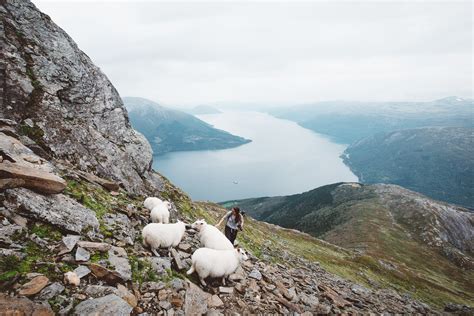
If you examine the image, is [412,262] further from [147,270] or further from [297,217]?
[147,270]

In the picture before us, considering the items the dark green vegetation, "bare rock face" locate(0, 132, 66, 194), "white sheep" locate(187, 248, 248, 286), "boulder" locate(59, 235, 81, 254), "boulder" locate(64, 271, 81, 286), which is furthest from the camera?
the dark green vegetation

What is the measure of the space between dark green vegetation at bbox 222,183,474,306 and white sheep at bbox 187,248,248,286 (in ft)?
156

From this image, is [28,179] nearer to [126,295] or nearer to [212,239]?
[126,295]

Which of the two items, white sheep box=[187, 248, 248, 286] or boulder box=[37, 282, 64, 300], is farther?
white sheep box=[187, 248, 248, 286]

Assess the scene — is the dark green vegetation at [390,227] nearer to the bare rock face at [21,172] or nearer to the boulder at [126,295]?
the boulder at [126,295]

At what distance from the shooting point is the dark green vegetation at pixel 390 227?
8550 centimetres

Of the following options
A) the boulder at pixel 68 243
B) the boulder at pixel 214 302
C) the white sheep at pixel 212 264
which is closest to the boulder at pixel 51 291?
the boulder at pixel 68 243

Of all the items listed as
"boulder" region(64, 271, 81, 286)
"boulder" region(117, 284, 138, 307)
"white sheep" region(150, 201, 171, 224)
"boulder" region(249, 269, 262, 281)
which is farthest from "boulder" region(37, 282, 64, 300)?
"boulder" region(249, 269, 262, 281)

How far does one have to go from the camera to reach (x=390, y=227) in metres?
122

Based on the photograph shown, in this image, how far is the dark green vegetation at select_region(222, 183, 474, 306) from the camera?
85500 mm

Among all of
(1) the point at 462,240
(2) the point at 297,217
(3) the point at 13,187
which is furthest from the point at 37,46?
(1) the point at 462,240

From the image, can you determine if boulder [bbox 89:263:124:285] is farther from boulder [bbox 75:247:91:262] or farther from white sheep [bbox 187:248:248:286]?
white sheep [bbox 187:248:248:286]

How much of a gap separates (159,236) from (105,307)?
12.9 ft

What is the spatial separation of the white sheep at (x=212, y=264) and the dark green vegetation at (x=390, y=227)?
47.4 meters
